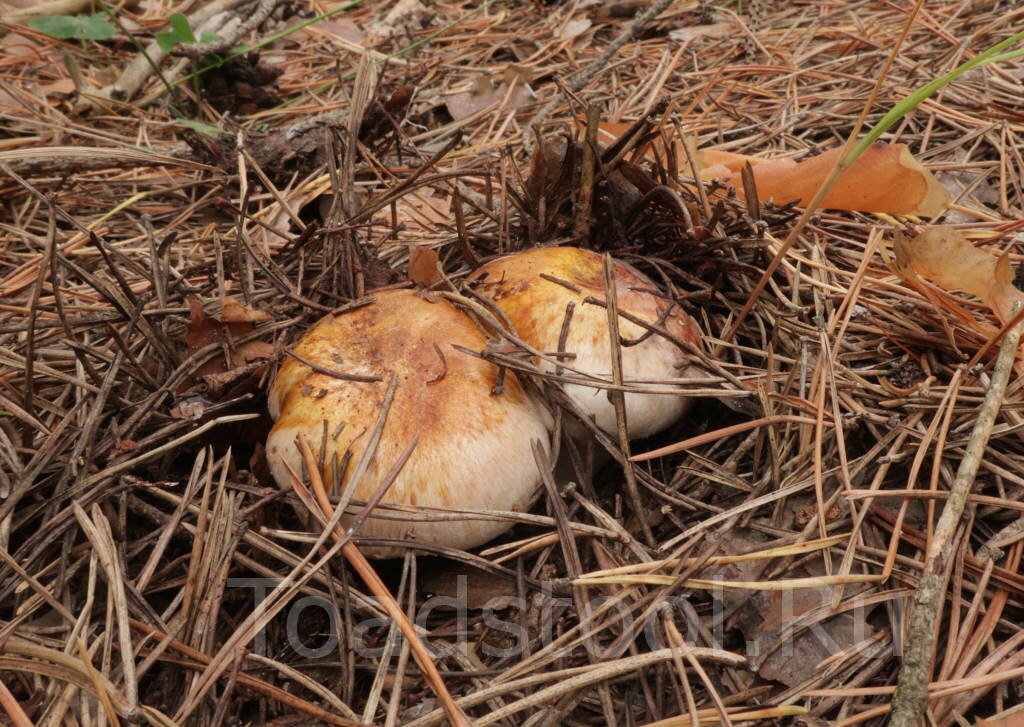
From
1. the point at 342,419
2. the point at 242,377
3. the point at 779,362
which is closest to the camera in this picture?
the point at 342,419

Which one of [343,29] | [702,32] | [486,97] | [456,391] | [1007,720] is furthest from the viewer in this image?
[343,29]

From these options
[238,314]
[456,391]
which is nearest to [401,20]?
[238,314]

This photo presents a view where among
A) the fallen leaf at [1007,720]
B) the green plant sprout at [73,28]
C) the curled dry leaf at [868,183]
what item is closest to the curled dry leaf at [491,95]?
the curled dry leaf at [868,183]

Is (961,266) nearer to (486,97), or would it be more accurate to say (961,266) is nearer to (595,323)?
(595,323)

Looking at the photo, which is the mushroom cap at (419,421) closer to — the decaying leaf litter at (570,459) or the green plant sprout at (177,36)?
the decaying leaf litter at (570,459)

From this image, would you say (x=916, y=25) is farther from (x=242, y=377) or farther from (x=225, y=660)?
(x=225, y=660)

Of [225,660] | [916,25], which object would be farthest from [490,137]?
[225,660]
